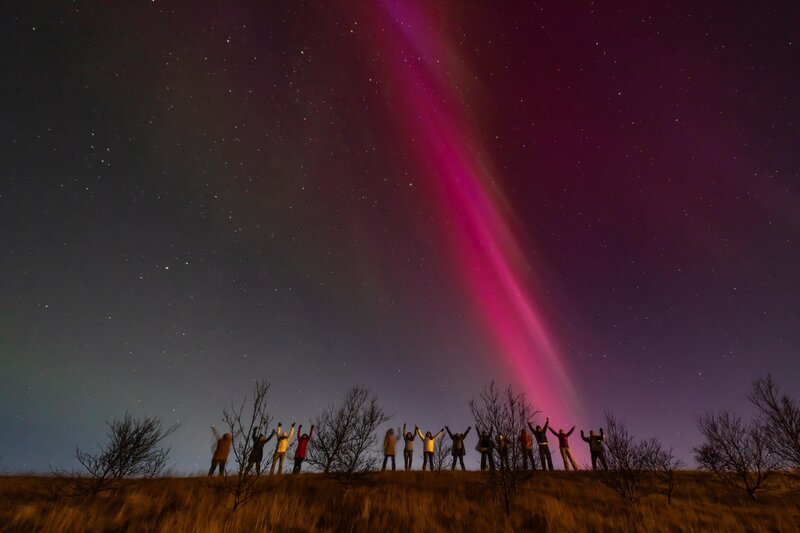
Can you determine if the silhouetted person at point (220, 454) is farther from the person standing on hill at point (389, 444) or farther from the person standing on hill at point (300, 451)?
the person standing on hill at point (389, 444)

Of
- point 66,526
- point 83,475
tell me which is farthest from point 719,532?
point 83,475

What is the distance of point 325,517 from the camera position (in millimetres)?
7926

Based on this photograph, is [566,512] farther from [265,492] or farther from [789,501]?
[789,501]

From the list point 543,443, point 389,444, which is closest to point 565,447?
point 543,443

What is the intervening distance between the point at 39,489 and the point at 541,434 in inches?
759

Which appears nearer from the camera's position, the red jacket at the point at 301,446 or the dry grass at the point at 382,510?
the dry grass at the point at 382,510

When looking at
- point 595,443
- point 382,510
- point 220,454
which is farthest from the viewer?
point 595,443

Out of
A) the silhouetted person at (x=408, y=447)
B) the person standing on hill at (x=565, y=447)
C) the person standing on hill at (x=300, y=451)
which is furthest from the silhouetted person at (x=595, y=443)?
the person standing on hill at (x=300, y=451)

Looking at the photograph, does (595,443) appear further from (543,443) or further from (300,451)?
(300,451)

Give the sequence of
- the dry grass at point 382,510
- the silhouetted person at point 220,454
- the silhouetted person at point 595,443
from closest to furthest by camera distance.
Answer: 1. the dry grass at point 382,510
2. the silhouetted person at point 220,454
3. the silhouetted person at point 595,443

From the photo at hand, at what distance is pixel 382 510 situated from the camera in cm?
843

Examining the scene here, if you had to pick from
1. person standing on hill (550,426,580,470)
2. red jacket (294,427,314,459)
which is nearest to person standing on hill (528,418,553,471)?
person standing on hill (550,426,580,470)

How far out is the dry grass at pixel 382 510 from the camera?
6867 millimetres

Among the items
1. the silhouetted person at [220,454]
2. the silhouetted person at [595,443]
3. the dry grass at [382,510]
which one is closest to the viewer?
the dry grass at [382,510]
